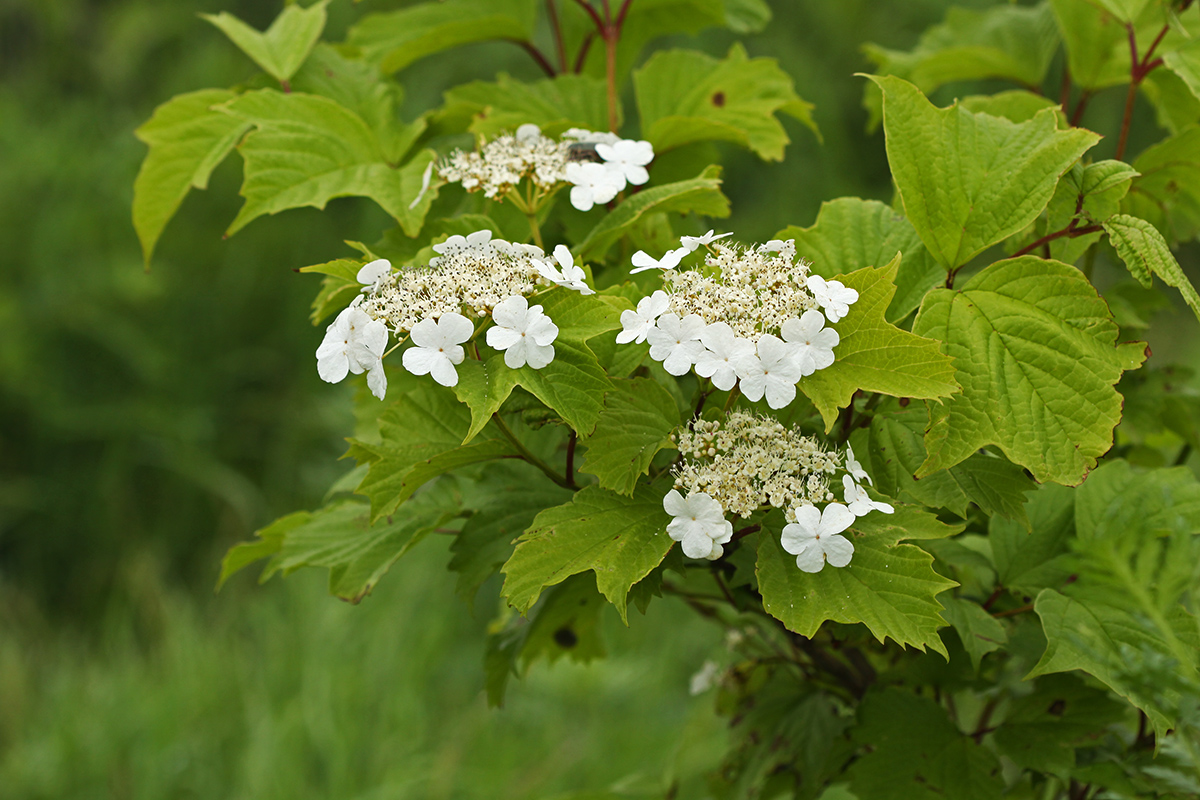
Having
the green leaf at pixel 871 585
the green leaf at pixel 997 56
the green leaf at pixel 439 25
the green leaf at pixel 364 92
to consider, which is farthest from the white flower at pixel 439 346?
the green leaf at pixel 997 56

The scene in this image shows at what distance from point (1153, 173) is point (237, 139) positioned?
0.73 metres

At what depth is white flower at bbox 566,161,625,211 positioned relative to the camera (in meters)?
0.67

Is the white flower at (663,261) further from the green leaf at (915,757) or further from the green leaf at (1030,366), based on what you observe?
the green leaf at (915,757)

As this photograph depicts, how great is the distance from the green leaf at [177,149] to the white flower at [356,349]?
35 cm

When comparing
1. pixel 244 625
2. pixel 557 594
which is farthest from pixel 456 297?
pixel 244 625

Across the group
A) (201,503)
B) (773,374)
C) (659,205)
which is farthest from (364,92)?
(201,503)

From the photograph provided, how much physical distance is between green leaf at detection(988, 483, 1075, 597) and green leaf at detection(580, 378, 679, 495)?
31 centimetres

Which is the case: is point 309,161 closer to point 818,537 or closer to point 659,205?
point 659,205

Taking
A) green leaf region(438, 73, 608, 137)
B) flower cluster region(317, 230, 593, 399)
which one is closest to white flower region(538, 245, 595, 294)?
flower cluster region(317, 230, 593, 399)

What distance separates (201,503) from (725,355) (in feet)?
9.45

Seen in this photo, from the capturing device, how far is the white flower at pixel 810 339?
528 millimetres

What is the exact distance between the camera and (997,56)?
950 mm

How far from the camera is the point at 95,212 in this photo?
9.93 ft

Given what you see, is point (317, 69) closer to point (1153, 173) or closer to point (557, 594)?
point (557, 594)
